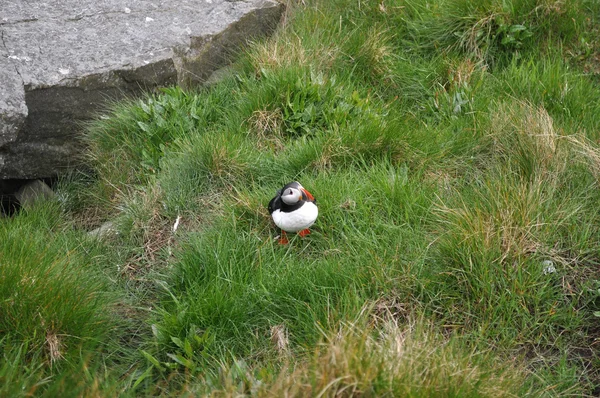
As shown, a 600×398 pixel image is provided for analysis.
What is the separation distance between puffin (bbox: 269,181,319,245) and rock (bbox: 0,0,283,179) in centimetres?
208

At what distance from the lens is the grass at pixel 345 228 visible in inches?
120

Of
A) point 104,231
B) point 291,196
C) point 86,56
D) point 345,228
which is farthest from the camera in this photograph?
point 86,56

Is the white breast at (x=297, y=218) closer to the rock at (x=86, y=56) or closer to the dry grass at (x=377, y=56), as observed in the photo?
the dry grass at (x=377, y=56)

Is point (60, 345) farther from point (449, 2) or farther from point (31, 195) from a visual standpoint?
point (449, 2)

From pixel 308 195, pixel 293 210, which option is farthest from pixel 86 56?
pixel 293 210

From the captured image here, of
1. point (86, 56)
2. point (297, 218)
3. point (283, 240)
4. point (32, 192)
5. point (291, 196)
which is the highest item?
point (86, 56)

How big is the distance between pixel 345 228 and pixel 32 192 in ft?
8.84

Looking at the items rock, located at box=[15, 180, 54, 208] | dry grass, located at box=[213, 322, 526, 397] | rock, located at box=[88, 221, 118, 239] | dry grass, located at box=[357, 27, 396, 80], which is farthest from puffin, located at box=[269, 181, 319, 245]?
rock, located at box=[15, 180, 54, 208]

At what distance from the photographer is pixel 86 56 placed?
524cm

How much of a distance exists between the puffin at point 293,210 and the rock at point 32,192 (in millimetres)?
2210

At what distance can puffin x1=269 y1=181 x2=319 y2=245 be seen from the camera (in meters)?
3.69

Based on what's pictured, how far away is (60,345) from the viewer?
10.5 feet

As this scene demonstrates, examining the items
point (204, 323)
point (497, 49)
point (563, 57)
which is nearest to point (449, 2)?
point (497, 49)

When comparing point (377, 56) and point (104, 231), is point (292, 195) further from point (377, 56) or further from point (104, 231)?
point (377, 56)
